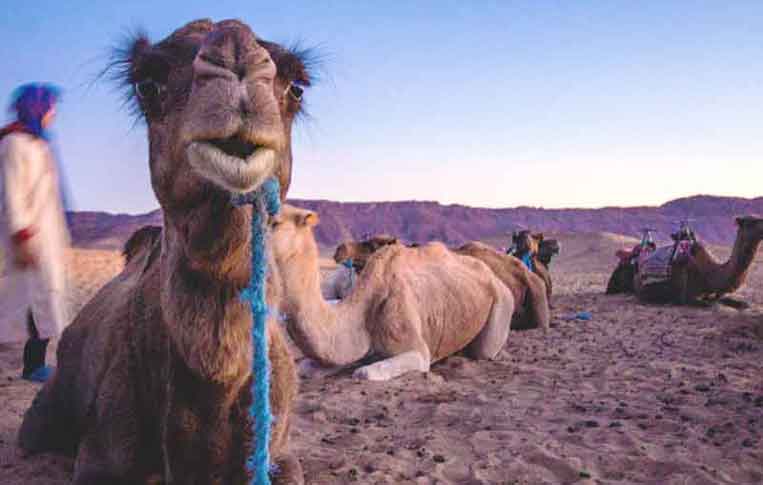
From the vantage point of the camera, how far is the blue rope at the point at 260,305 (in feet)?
6.26

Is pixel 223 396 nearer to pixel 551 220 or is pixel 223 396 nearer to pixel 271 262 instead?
pixel 271 262

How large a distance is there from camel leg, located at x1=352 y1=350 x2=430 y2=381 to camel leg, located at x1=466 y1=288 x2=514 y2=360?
4.25 ft

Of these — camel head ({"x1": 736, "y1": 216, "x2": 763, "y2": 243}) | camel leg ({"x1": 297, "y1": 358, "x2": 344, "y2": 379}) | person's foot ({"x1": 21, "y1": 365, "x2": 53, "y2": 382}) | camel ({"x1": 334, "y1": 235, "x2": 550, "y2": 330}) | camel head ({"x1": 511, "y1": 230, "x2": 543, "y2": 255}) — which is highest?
camel head ({"x1": 736, "y1": 216, "x2": 763, "y2": 243})

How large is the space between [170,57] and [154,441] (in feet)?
4.74

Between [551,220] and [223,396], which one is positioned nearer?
[223,396]

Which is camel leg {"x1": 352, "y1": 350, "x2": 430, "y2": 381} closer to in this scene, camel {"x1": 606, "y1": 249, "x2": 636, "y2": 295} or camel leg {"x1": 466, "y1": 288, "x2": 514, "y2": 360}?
camel leg {"x1": 466, "y1": 288, "x2": 514, "y2": 360}

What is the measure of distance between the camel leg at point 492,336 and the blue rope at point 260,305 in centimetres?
559

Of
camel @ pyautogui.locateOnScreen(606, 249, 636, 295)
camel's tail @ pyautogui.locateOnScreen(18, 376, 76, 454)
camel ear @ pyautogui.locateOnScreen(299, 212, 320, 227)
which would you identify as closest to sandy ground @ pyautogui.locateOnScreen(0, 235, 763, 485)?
camel's tail @ pyautogui.locateOnScreen(18, 376, 76, 454)

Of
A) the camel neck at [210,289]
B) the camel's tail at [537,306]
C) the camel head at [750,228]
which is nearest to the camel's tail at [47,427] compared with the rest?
the camel neck at [210,289]

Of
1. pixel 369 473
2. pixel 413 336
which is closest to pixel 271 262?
pixel 369 473

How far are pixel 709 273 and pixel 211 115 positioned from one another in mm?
12958

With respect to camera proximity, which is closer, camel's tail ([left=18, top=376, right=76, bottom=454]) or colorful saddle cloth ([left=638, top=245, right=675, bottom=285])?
camel's tail ([left=18, top=376, right=76, bottom=454])

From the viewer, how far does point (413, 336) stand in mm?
6383

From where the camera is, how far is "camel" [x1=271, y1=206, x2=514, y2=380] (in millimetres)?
5637
